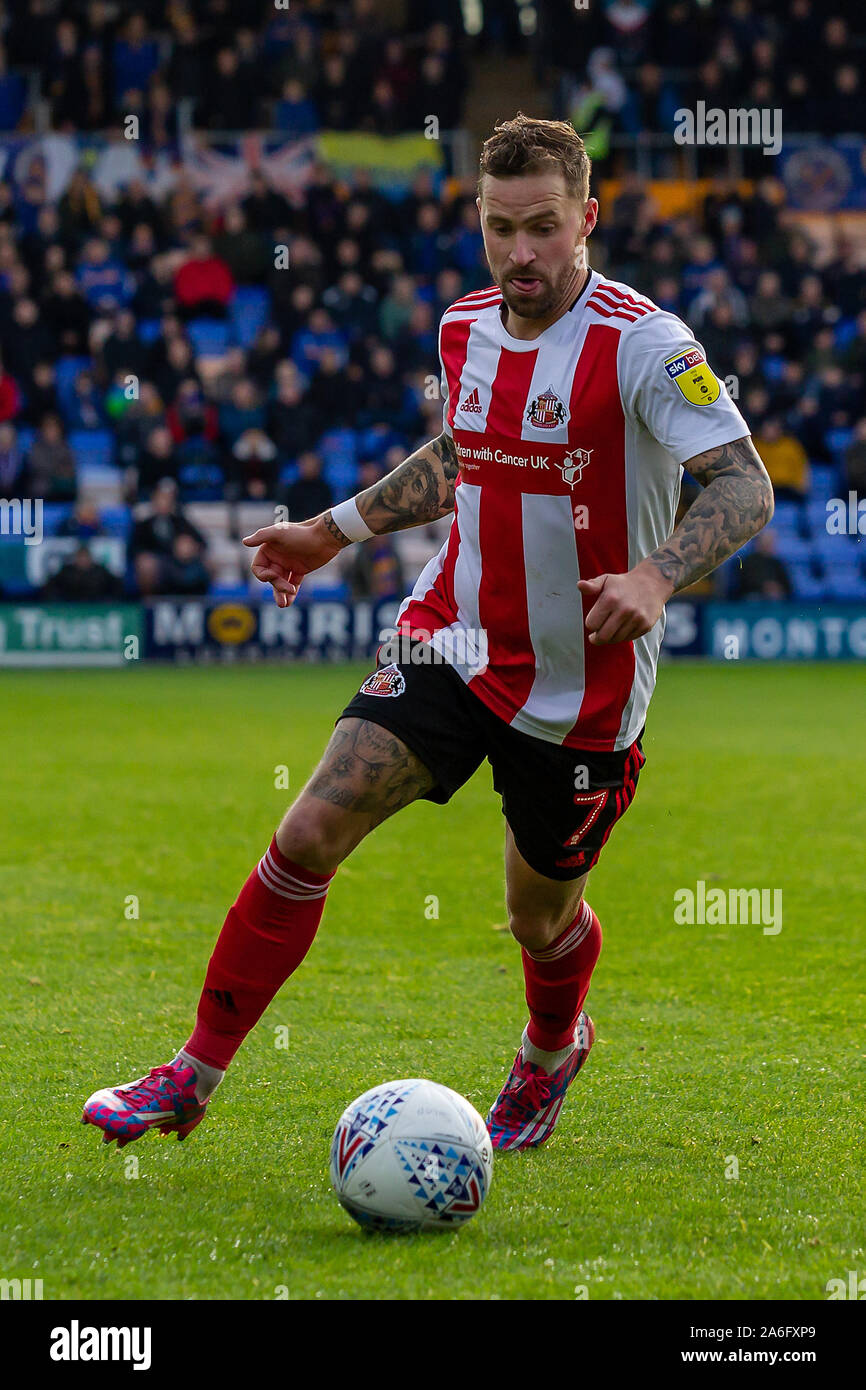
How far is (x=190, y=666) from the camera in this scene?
54.4 feet

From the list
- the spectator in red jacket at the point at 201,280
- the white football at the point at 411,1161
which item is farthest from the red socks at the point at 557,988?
the spectator in red jacket at the point at 201,280

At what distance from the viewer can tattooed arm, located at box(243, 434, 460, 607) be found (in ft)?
13.1

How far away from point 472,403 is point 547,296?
0.30 meters

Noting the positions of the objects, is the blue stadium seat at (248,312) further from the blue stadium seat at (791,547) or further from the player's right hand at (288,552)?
the player's right hand at (288,552)

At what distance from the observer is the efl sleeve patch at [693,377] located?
3.47 m

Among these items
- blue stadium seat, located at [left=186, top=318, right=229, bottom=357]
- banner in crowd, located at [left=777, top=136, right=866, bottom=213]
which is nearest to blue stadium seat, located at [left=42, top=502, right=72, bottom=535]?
blue stadium seat, located at [left=186, top=318, right=229, bottom=357]

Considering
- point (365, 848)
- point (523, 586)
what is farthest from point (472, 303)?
point (365, 848)

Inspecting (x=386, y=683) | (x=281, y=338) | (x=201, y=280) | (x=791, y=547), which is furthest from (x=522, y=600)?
(x=201, y=280)

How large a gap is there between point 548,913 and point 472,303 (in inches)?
55.7

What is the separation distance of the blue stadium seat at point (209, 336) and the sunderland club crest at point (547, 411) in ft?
54.2

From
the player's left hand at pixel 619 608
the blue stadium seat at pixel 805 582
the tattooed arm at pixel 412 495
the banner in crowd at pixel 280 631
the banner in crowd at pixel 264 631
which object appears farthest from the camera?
the blue stadium seat at pixel 805 582

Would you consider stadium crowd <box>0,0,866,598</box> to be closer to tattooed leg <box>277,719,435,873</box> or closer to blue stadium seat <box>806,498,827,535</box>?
blue stadium seat <box>806,498,827,535</box>

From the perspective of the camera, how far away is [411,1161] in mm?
3262

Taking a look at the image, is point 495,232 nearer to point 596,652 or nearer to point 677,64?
point 596,652
